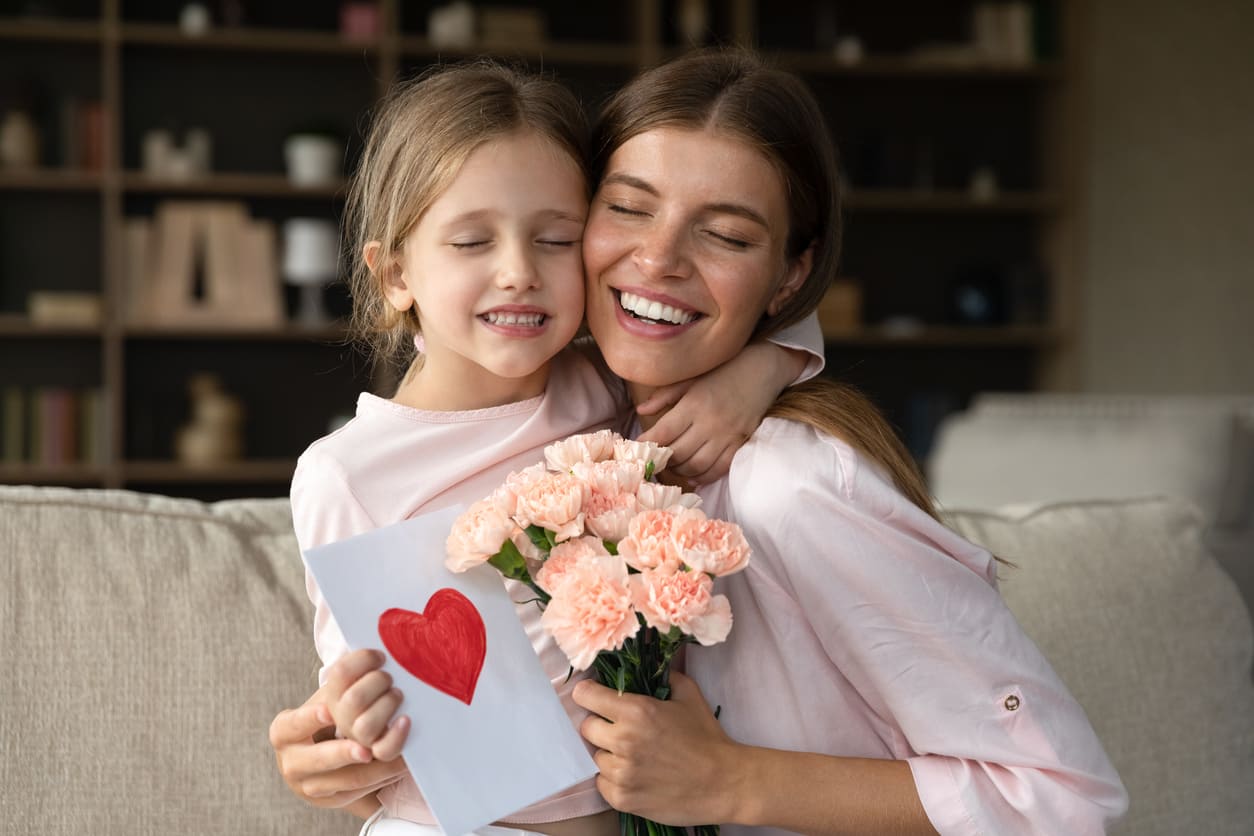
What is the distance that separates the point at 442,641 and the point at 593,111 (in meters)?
3.98

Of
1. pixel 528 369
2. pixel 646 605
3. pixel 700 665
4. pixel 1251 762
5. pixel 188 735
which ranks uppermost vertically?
pixel 528 369

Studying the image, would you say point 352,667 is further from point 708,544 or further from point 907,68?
point 907,68

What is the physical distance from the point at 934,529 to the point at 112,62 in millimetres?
4496

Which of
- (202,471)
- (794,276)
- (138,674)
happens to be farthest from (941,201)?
(138,674)

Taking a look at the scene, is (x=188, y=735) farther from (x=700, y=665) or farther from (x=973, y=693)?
(x=973, y=693)

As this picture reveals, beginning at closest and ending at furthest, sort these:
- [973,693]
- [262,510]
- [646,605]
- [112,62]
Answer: [646,605] → [973,693] → [262,510] → [112,62]

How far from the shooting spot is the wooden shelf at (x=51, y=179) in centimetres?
490

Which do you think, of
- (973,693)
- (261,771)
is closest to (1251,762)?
(973,693)

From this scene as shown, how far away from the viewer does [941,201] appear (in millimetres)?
5629

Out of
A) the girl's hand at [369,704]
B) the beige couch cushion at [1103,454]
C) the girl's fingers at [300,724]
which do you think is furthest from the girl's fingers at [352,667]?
the beige couch cushion at [1103,454]

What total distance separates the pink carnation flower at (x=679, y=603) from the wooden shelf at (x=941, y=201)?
4664 mm

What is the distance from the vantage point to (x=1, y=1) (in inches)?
201

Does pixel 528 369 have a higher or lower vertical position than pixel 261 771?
higher

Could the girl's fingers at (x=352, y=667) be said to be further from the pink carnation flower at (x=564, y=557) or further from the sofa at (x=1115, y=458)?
the sofa at (x=1115, y=458)
